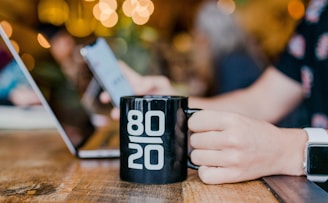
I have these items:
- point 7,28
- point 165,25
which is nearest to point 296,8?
point 165,25

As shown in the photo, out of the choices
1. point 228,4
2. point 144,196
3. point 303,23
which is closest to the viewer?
point 144,196

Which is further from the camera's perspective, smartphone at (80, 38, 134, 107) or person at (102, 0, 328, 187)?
smartphone at (80, 38, 134, 107)

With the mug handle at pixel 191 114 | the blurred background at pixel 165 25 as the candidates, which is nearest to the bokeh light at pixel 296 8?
the blurred background at pixel 165 25

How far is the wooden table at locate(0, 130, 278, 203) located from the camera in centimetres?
74

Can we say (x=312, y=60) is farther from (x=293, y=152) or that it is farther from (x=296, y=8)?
(x=296, y=8)

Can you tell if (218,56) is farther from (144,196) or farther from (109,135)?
(144,196)

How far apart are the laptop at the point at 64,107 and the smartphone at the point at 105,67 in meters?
0.09

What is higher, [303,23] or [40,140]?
[303,23]

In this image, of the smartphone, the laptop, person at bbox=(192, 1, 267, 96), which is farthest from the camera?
person at bbox=(192, 1, 267, 96)

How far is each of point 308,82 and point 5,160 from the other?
96cm

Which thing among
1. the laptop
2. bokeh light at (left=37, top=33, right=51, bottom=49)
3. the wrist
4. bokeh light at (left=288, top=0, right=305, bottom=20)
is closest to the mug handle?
the wrist

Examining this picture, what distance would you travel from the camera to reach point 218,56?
308 cm

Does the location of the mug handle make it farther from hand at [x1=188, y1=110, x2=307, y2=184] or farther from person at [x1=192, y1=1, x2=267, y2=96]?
person at [x1=192, y1=1, x2=267, y2=96]

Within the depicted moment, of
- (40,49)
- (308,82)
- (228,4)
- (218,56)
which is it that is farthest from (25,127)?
(228,4)
